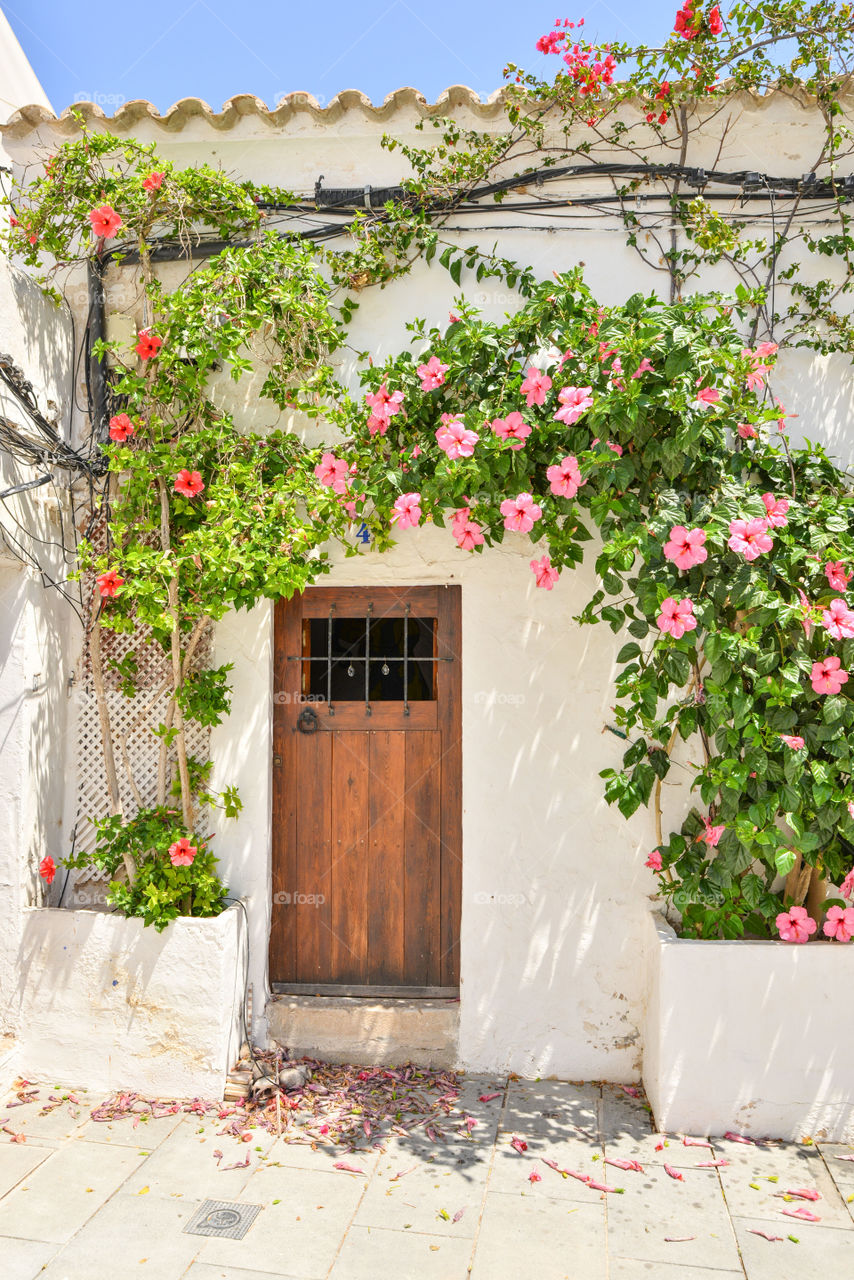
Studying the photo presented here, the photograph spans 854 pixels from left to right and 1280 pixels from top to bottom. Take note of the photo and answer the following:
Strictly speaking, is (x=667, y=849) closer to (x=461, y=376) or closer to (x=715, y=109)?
(x=461, y=376)

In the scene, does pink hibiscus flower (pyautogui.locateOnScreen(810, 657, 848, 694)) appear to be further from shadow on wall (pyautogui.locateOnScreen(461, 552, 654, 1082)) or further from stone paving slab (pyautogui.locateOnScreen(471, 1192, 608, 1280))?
stone paving slab (pyautogui.locateOnScreen(471, 1192, 608, 1280))

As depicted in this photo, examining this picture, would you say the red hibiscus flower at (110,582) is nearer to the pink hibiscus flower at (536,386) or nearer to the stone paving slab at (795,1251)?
the pink hibiscus flower at (536,386)

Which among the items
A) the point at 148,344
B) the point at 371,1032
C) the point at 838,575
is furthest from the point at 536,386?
the point at 371,1032

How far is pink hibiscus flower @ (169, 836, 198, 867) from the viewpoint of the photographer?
4008 millimetres

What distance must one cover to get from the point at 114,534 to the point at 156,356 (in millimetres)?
845

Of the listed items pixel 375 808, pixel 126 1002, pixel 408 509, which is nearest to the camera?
pixel 408 509

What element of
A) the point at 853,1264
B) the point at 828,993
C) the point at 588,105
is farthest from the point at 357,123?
the point at 853,1264

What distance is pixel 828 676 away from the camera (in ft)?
11.2

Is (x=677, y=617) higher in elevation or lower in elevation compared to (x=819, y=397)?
lower

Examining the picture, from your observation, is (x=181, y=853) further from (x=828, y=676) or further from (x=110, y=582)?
(x=828, y=676)

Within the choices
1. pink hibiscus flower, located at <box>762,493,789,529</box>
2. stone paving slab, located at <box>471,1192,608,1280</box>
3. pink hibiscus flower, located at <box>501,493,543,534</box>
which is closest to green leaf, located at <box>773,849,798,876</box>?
pink hibiscus flower, located at <box>762,493,789,529</box>

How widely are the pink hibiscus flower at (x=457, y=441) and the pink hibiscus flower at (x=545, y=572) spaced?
0.58 metres

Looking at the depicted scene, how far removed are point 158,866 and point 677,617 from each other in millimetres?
2612

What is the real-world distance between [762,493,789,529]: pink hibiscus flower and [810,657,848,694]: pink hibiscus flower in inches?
22.3
